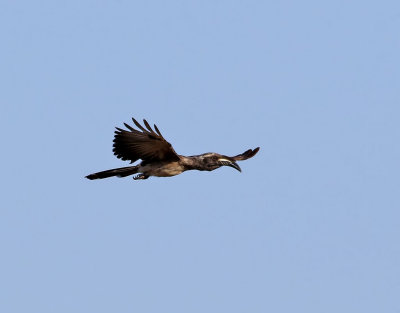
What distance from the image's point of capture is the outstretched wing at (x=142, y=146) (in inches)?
1081

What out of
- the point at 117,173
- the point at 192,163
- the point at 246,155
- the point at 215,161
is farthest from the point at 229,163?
the point at 117,173

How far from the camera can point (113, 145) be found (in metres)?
28.3

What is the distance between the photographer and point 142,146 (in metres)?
28.1

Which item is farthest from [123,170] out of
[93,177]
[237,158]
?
[237,158]

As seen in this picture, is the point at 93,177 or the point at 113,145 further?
the point at 93,177

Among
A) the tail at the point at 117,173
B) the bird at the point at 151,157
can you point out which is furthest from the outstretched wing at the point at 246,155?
the tail at the point at 117,173

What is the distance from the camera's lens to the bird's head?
1171 inches

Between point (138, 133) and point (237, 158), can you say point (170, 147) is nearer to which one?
point (138, 133)

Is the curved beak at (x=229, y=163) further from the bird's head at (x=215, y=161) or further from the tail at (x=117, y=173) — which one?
the tail at (x=117, y=173)

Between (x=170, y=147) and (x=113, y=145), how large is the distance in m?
1.40

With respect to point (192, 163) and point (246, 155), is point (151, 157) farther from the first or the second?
point (246, 155)

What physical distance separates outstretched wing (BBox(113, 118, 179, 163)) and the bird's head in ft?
3.79

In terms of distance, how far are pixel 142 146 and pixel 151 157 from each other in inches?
23.1

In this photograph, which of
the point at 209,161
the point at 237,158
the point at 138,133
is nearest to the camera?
the point at 138,133
